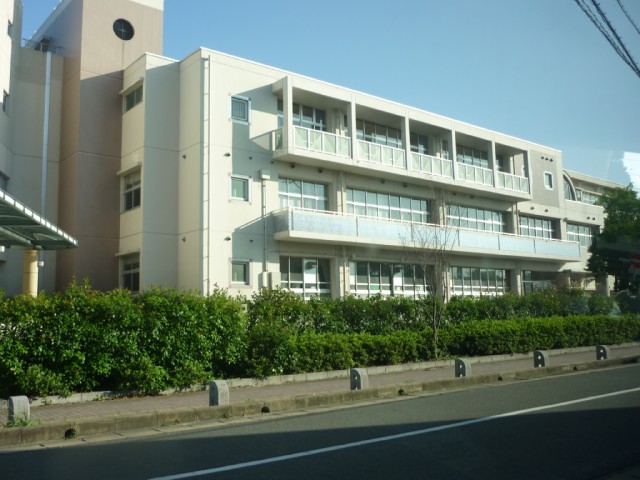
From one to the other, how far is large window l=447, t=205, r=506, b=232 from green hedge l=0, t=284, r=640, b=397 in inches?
473

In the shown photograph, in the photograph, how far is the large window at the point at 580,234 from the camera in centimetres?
4367

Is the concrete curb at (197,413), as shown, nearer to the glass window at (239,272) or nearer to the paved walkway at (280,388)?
the paved walkway at (280,388)

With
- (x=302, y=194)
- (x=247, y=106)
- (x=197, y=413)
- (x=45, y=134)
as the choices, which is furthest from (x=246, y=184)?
(x=197, y=413)

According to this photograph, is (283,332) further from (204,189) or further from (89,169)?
(89,169)

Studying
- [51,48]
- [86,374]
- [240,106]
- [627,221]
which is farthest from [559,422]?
[627,221]

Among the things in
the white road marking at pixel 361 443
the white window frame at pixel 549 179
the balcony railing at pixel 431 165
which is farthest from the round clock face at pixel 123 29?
the white window frame at pixel 549 179

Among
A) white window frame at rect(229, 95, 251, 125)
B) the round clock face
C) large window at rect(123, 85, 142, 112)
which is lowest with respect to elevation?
white window frame at rect(229, 95, 251, 125)

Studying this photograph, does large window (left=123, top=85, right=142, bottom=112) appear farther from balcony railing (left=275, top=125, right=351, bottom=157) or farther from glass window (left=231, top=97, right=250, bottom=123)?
balcony railing (left=275, top=125, right=351, bottom=157)

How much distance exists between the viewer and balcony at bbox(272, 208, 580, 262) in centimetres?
2409

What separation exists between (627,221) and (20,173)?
32442 mm

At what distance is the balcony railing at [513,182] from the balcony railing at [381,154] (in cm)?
815

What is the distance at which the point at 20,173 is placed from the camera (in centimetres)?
2483

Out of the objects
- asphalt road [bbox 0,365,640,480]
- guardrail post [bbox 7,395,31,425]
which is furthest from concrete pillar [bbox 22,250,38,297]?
asphalt road [bbox 0,365,640,480]

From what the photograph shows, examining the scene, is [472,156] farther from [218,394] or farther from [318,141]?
[218,394]
